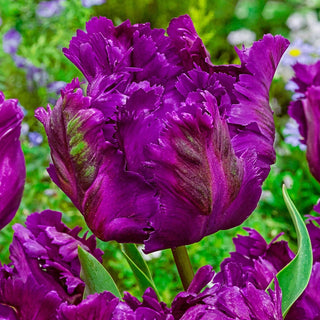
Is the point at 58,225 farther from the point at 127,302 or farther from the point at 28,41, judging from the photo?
the point at 28,41

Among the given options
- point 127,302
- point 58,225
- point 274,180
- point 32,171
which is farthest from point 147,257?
point 127,302

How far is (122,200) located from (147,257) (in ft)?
3.45

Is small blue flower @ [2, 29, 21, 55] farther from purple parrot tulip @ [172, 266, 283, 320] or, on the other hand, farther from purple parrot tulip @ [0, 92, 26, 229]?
purple parrot tulip @ [172, 266, 283, 320]

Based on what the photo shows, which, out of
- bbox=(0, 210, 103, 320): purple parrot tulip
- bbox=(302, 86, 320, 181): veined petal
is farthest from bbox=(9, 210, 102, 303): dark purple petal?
bbox=(302, 86, 320, 181): veined petal

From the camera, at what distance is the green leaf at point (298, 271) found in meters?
0.44

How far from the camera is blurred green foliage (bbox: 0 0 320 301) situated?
4.78 feet

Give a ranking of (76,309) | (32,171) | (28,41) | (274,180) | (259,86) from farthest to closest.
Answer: (28,41) < (32,171) < (274,180) < (259,86) < (76,309)

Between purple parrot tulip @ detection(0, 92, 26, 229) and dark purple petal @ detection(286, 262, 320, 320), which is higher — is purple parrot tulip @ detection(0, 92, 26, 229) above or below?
above

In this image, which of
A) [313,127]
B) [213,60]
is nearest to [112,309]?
[313,127]

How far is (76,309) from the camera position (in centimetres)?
36

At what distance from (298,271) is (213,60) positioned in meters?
2.11

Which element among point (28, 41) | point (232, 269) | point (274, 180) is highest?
point (28, 41)

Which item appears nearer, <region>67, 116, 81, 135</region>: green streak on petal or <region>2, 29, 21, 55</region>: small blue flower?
<region>67, 116, 81, 135</region>: green streak on petal

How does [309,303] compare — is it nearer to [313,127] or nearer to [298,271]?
[298,271]
